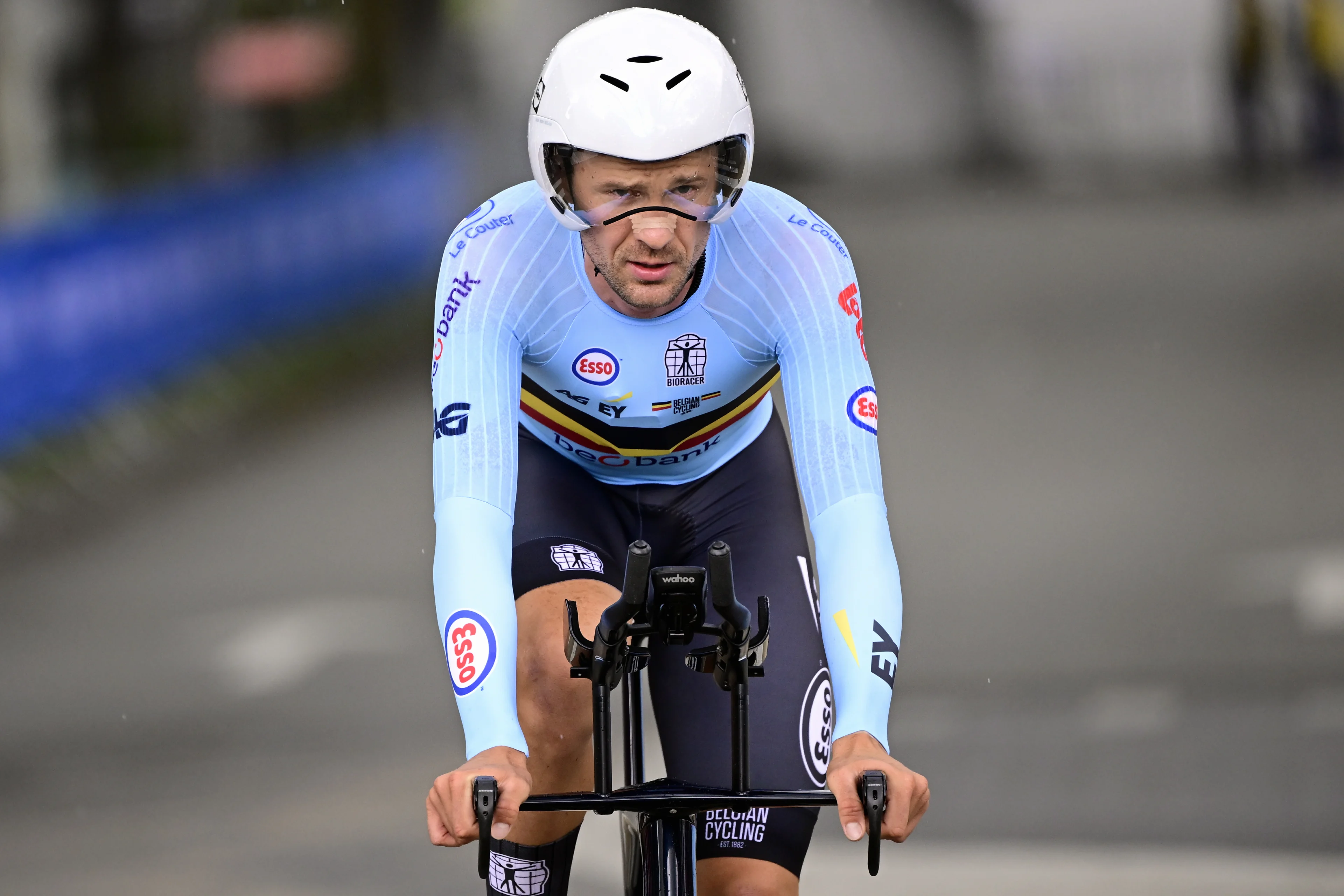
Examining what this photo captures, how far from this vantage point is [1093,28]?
2795cm

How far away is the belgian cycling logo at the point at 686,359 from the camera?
9.47 ft

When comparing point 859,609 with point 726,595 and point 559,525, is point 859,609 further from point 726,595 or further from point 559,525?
point 559,525

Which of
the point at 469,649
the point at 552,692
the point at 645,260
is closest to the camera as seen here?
the point at 469,649

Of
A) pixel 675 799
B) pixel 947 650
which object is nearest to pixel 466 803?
pixel 675 799

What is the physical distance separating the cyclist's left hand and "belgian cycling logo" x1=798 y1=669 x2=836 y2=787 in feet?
1.81

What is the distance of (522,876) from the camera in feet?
9.20

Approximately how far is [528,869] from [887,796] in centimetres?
80

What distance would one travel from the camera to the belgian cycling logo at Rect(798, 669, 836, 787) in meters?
2.83

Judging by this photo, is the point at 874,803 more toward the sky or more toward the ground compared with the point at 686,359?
more toward the ground

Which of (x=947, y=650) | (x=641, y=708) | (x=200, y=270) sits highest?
(x=200, y=270)

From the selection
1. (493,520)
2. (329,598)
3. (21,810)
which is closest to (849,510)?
(493,520)

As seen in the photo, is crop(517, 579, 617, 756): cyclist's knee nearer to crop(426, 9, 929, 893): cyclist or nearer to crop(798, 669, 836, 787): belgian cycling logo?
crop(426, 9, 929, 893): cyclist

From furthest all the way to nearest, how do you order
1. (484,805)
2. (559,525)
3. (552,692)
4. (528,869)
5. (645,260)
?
1. (559,525)
2. (528,869)
3. (552,692)
4. (645,260)
5. (484,805)

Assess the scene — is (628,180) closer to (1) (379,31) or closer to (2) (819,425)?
(2) (819,425)
